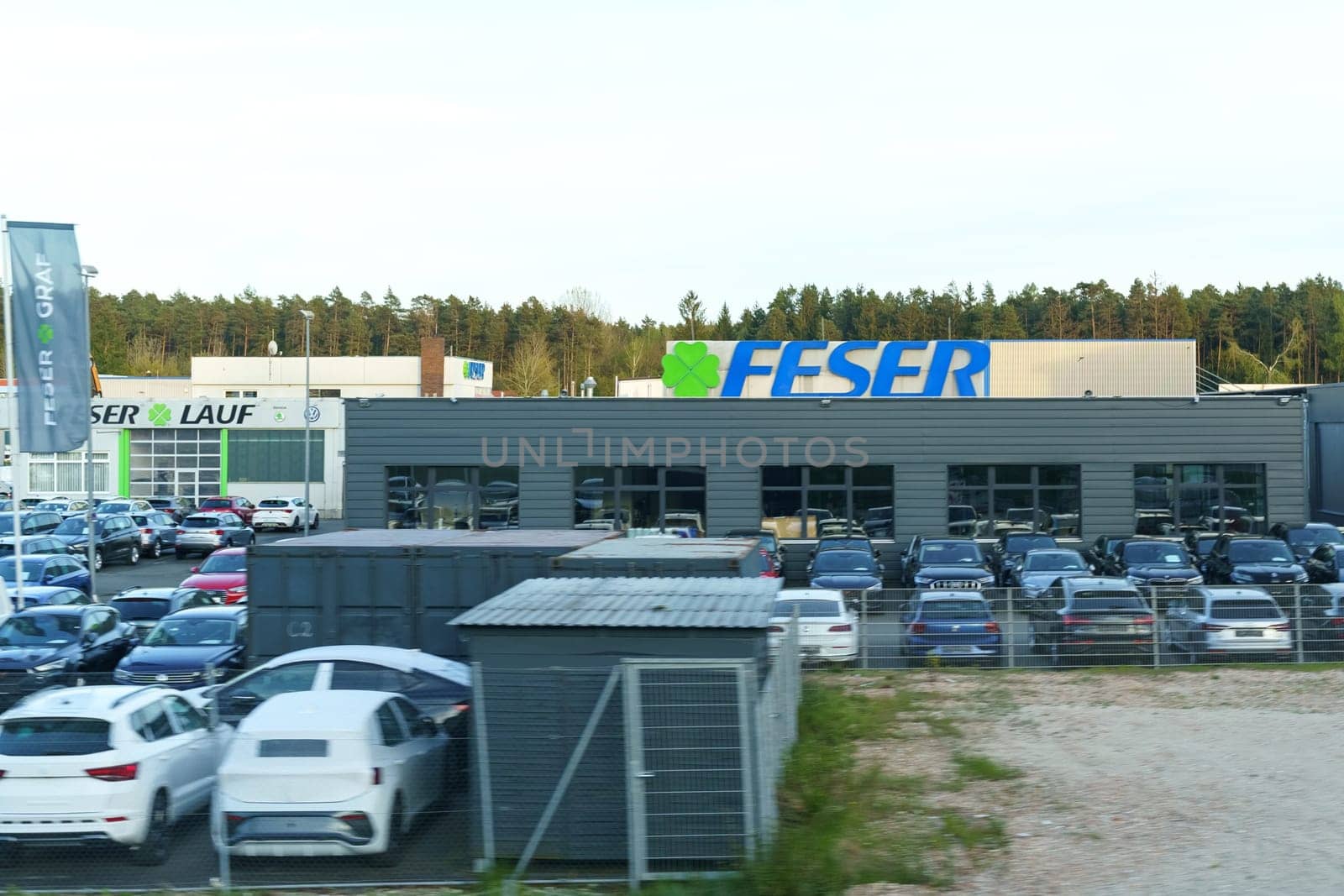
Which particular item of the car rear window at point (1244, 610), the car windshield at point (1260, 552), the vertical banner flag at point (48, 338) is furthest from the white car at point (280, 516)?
the car rear window at point (1244, 610)

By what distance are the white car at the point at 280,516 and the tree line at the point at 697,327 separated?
32740mm

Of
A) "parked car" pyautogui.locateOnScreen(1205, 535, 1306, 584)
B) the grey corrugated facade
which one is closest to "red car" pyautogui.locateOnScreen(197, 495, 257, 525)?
the grey corrugated facade

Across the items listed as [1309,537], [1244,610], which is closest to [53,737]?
[1244,610]

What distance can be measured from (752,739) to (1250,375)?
99.8 meters

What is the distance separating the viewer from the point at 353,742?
9.58 meters

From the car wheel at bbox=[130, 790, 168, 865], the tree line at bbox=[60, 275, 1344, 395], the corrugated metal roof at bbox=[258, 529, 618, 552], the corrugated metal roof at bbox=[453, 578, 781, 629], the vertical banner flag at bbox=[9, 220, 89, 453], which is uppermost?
the tree line at bbox=[60, 275, 1344, 395]

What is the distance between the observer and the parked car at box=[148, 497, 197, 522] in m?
50.6

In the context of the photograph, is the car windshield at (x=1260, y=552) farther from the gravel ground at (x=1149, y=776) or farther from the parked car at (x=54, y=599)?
the parked car at (x=54, y=599)

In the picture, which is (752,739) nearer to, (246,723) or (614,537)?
(246,723)

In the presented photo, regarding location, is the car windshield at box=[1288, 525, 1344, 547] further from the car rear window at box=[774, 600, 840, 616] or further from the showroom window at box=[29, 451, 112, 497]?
the showroom window at box=[29, 451, 112, 497]

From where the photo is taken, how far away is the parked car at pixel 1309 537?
30098 mm

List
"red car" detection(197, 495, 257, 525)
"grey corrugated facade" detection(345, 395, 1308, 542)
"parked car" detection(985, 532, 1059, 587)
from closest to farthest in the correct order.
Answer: "parked car" detection(985, 532, 1059, 587) → "grey corrugated facade" detection(345, 395, 1308, 542) → "red car" detection(197, 495, 257, 525)

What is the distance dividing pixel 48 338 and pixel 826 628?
1824cm

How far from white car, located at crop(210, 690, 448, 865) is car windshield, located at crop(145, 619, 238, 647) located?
8923 mm
